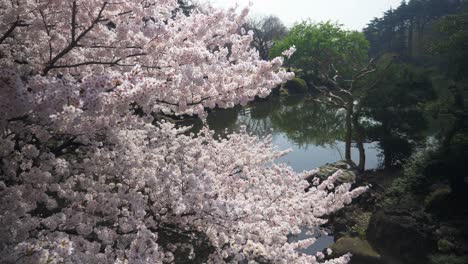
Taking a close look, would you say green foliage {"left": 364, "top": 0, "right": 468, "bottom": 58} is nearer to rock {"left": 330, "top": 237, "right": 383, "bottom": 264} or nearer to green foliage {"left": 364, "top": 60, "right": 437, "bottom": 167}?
green foliage {"left": 364, "top": 60, "right": 437, "bottom": 167}

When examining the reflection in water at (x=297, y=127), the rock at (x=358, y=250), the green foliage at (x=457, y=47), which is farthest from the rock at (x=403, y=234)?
the reflection in water at (x=297, y=127)

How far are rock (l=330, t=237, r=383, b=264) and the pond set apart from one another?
123cm

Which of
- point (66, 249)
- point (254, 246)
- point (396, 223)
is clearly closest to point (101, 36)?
point (66, 249)

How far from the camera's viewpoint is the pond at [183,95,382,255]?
1734cm

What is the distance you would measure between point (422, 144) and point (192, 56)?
12420 millimetres

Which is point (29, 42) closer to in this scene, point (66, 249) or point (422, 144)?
point (66, 249)

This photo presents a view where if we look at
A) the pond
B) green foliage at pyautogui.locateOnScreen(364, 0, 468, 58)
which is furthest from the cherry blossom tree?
green foliage at pyautogui.locateOnScreen(364, 0, 468, 58)

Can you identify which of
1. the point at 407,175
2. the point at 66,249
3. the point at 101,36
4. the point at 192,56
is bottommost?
the point at 407,175

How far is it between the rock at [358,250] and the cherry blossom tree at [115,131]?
11.2 ft

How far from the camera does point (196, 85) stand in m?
4.07

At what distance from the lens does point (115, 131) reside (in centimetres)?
348

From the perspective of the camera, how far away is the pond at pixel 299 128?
17344mm

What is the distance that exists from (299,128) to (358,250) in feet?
56.7

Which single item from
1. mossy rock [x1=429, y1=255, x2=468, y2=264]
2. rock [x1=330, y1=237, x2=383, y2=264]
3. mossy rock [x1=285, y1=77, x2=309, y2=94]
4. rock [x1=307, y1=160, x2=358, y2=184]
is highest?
mossy rock [x1=285, y1=77, x2=309, y2=94]
